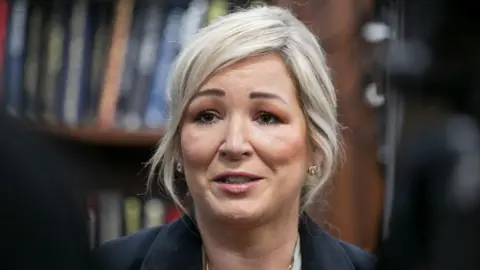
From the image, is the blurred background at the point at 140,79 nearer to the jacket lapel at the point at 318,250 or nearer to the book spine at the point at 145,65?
the book spine at the point at 145,65

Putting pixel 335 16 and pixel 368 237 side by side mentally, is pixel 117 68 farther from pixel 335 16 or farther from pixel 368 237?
pixel 368 237

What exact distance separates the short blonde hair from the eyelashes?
0.03m

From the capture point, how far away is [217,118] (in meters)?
1.01

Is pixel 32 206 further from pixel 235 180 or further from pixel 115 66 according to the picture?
pixel 115 66

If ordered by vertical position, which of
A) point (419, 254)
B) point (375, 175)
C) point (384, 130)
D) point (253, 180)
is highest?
point (419, 254)

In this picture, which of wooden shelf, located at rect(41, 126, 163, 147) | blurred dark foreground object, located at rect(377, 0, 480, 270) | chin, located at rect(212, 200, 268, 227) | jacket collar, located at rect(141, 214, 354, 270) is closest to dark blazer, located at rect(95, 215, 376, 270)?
jacket collar, located at rect(141, 214, 354, 270)

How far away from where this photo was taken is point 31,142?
0.49 meters

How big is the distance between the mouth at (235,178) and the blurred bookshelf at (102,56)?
559mm

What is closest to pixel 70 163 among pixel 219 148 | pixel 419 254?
pixel 419 254

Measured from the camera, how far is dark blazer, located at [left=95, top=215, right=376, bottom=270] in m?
1.06

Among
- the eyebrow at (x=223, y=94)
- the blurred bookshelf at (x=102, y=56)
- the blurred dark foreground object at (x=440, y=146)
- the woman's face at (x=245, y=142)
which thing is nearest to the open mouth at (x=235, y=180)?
the woman's face at (x=245, y=142)

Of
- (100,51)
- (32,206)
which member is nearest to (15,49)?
(100,51)

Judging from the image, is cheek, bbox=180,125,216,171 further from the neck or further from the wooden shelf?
the wooden shelf

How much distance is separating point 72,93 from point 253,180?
66cm
